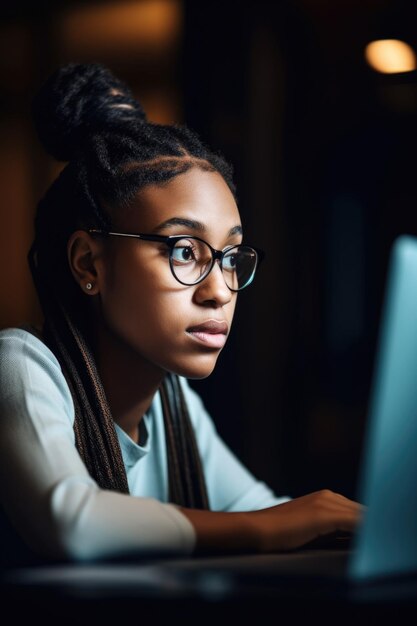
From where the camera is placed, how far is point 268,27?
100 inches

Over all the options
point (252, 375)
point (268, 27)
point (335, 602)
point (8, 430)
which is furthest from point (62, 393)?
point (268, 27)

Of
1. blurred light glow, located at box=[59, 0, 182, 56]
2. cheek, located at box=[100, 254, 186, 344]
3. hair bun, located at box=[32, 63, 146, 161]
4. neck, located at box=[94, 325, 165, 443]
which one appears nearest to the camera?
cheek, located at box=[100, 254, 186, 344]

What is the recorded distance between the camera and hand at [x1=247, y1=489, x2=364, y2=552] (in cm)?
89

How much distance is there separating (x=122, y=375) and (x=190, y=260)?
22cm

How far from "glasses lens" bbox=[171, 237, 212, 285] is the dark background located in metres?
1.22

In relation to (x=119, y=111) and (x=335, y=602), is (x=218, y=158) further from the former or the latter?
(x=335, y=602)

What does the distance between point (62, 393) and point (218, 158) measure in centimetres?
47

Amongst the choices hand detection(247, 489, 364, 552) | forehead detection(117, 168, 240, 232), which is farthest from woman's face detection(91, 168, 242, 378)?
hand detection(247, 489, 364, 552)

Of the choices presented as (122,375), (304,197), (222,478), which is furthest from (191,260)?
(304,197)

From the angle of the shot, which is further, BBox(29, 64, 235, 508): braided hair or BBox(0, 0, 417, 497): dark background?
BBox(0, 0, 417, 497): dark background

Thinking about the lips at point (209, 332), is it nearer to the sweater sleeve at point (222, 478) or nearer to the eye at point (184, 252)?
the eye at point (184, 252)

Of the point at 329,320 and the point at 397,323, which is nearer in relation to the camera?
the point at 397,323

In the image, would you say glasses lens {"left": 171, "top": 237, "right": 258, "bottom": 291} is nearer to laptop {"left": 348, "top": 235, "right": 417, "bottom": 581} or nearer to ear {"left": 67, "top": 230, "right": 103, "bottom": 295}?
ear {"left": 67, "top": 230, "right": 103, "bottom": 295}

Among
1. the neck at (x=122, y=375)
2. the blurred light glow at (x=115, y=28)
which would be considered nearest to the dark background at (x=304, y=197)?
the blurred light glow at (x=115, y=28)
